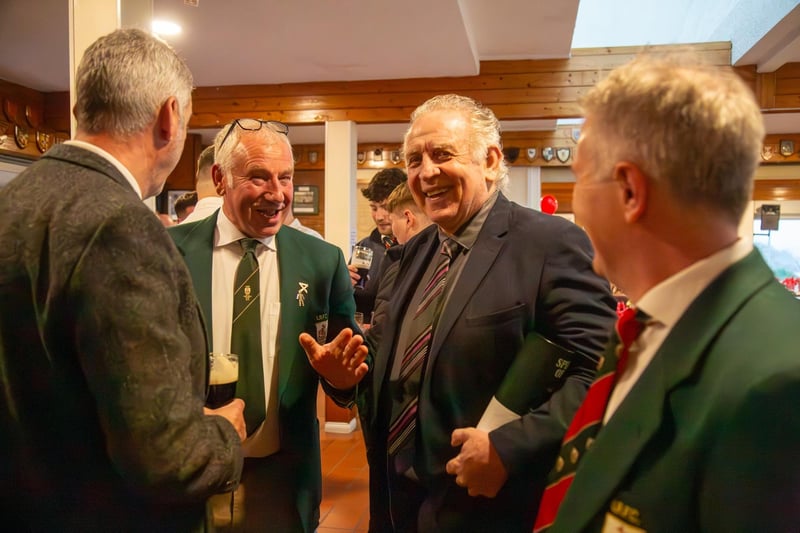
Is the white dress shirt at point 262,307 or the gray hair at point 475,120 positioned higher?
the gray hair at point 475,120

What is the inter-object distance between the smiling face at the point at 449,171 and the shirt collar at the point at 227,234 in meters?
0.56

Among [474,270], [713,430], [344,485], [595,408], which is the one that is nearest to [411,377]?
[474,270]

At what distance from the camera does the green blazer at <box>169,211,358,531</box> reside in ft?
5.71

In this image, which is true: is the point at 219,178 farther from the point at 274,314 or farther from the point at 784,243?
the point at 784,243

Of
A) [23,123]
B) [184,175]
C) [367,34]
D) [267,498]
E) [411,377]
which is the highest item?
[367,34]

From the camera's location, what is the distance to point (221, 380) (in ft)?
4.58

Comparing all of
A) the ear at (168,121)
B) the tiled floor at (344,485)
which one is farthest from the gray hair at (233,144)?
the tiled floor at (344,485)

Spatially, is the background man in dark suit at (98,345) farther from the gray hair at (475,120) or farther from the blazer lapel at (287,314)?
the gray hair at (475,120)

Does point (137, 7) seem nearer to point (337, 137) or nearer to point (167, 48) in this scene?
point (167, 48)

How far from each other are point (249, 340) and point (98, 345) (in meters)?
0.76

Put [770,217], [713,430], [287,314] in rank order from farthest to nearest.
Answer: [770,217]
[287,314]
[713,430]

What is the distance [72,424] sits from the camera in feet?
3.34

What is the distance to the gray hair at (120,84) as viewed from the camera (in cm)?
110

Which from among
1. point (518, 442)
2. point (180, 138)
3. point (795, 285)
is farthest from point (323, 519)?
point (795, 285)
